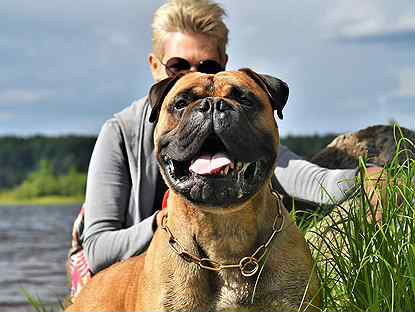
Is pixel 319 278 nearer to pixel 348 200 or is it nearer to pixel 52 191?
pixel 348 200

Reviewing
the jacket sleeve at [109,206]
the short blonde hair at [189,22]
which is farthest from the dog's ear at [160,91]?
the short blonde hair at [189,22]

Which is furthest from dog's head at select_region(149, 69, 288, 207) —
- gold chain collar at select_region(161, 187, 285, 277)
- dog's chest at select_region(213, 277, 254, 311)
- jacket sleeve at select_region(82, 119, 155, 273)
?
jacket sleeve at select_region(82, 119, 155, 273)

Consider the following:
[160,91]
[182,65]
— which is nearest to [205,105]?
[160,91]

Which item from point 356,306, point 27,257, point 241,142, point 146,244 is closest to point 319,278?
point 356,306

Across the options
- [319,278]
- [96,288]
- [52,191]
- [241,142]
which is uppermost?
[241,142]

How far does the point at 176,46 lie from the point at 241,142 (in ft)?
7.38

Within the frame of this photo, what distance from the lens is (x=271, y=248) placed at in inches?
156

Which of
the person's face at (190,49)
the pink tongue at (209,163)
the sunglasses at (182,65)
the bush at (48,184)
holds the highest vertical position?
the person's face at (190,49)

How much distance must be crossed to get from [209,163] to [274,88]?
1.89 feet

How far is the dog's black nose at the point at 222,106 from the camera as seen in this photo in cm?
385

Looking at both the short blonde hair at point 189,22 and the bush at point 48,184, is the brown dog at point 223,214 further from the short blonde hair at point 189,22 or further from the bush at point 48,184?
the bush at point 48,184

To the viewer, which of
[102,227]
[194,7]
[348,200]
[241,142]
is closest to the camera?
[241,142]

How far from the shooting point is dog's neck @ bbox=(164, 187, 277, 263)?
13.2 ft

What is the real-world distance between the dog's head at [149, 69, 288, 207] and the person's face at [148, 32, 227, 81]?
67.5 inches
